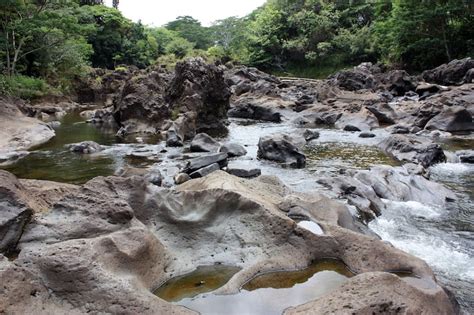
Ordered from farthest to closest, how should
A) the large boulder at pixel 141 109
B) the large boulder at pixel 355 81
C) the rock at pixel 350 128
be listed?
the large boulder at pixel 355 81 < the large boulder at pixel 141 109 < the rock at pixel 350 128

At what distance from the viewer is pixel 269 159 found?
12.8m

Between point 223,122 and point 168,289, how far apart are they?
54.5 ft

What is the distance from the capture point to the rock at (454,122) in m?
17.1

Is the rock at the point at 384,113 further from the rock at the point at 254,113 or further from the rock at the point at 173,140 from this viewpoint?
the rock at the point at 173,140

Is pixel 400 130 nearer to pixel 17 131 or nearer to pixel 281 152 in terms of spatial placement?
pixel 281 152

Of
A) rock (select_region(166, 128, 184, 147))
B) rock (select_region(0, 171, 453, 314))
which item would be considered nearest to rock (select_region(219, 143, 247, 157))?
rock (select_region(166, 128, 184, 147))

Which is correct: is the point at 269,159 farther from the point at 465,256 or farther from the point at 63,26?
the point at 63,26

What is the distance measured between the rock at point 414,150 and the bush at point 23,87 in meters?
16.8

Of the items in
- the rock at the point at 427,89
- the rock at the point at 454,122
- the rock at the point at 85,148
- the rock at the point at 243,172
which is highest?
the rock at the point at 427,89

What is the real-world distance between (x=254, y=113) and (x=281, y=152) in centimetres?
1172

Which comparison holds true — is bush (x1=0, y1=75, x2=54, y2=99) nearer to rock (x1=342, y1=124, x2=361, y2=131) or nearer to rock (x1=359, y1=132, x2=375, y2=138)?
rock (x1=342, y1=124, x2=361, y2=131)

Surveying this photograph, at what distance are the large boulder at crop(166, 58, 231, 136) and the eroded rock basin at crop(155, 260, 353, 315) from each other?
14514 mm

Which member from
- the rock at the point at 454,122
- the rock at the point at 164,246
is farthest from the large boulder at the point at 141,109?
the rock at the point at 164,246

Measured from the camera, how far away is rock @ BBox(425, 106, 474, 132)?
17125 mm
